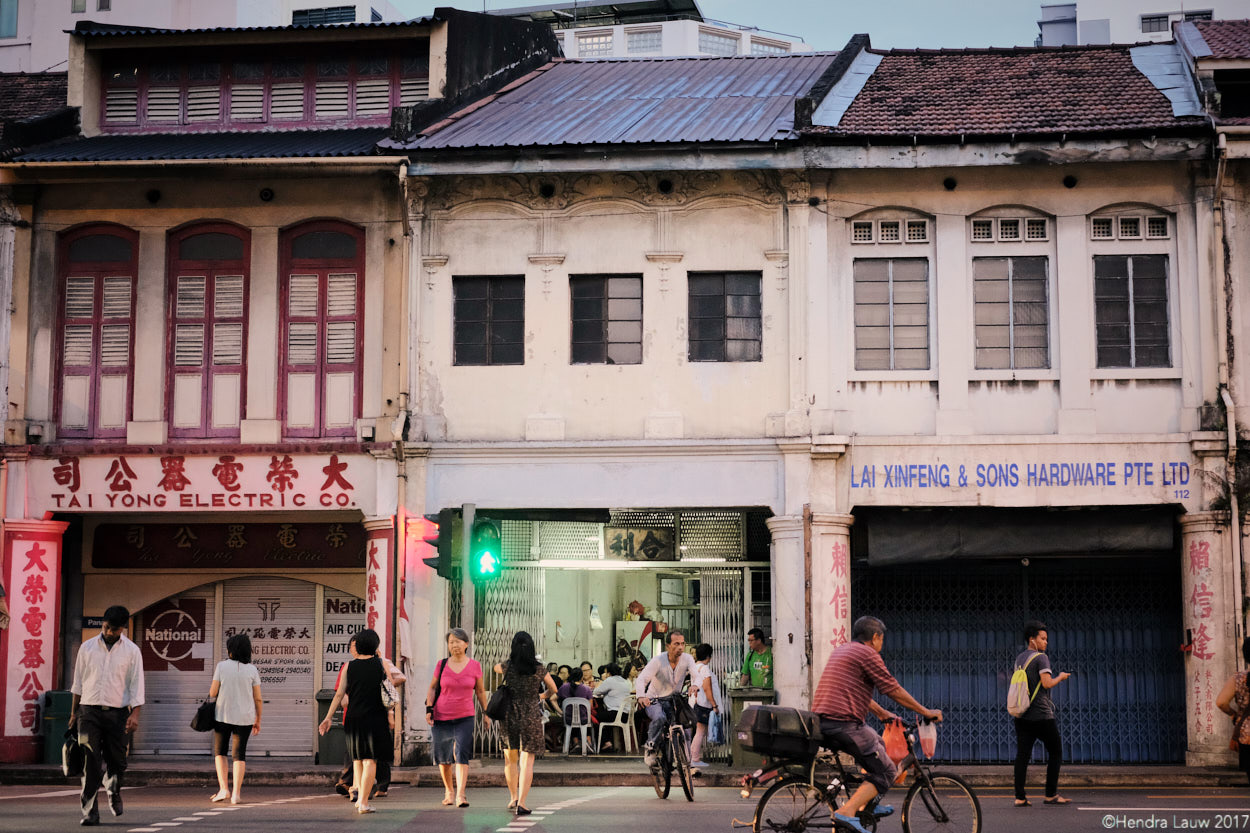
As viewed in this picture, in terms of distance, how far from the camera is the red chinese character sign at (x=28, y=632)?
20.3 m

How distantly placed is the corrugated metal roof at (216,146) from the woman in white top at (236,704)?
7010 millimetres

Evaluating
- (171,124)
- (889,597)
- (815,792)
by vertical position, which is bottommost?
(815,792)

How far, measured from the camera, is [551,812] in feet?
47.0

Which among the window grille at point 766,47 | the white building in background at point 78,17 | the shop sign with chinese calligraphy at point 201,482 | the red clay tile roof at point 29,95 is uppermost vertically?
the window grille at point 766,47

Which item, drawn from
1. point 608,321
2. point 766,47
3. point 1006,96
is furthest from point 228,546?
point 766,47

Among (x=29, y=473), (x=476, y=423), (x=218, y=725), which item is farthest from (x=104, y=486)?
(x=218, y=725)

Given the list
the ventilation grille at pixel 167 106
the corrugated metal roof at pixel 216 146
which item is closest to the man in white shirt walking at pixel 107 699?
the corrugated metal roof at pixel 216 146

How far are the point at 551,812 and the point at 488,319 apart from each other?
320 inches

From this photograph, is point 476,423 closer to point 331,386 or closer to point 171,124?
point 331,386

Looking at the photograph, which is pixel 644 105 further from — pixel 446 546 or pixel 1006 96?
pixel 446 546

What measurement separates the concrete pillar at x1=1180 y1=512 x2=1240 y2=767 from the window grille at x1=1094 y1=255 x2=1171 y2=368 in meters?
2.15

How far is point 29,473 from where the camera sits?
20.9m

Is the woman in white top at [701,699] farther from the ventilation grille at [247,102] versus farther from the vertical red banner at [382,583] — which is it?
the ventilation grille at [247,102]

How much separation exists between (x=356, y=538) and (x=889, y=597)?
7339 mm
